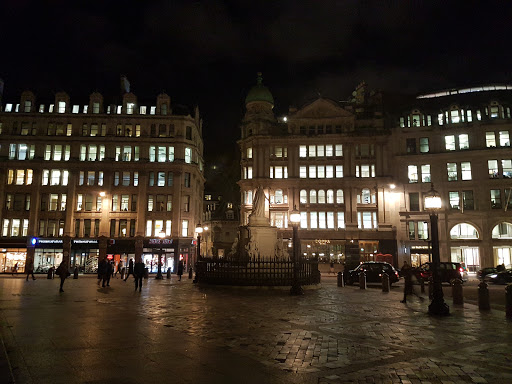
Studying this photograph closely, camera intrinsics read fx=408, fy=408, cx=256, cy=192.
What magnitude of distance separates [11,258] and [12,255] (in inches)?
16.3

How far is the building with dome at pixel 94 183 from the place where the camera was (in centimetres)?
5641

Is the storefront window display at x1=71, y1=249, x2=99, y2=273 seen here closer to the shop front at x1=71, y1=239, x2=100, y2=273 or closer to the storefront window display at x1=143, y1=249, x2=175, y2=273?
the shop front at x1=71, y1=239, x2=100, y2=273

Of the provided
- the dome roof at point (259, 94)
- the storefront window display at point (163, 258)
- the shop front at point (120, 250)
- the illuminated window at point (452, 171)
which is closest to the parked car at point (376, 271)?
the illuminated window at point (452, 171)

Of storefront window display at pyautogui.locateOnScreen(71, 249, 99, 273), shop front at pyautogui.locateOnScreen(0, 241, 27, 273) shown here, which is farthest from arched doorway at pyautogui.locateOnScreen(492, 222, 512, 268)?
shop front at pyautogui.locateOnScreen(0, 241, 27, 273)

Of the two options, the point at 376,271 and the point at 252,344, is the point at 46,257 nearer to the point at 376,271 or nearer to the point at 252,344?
the point at 376,271

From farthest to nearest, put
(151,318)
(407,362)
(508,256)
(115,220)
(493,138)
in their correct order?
(115,220) < (493,138) < (508,256) < (151,318) < (407,362)

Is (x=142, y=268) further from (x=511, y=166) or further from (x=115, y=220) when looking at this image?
(x=511, y=166)

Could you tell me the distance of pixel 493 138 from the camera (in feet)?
177

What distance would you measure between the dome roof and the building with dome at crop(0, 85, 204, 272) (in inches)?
406

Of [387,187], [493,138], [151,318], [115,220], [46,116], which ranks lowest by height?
[151,318]

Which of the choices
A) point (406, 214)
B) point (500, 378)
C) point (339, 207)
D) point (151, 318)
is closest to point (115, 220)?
point (339, 207)

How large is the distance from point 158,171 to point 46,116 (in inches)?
718

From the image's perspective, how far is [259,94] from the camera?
64812 millimetres

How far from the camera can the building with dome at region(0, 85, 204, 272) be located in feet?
185
